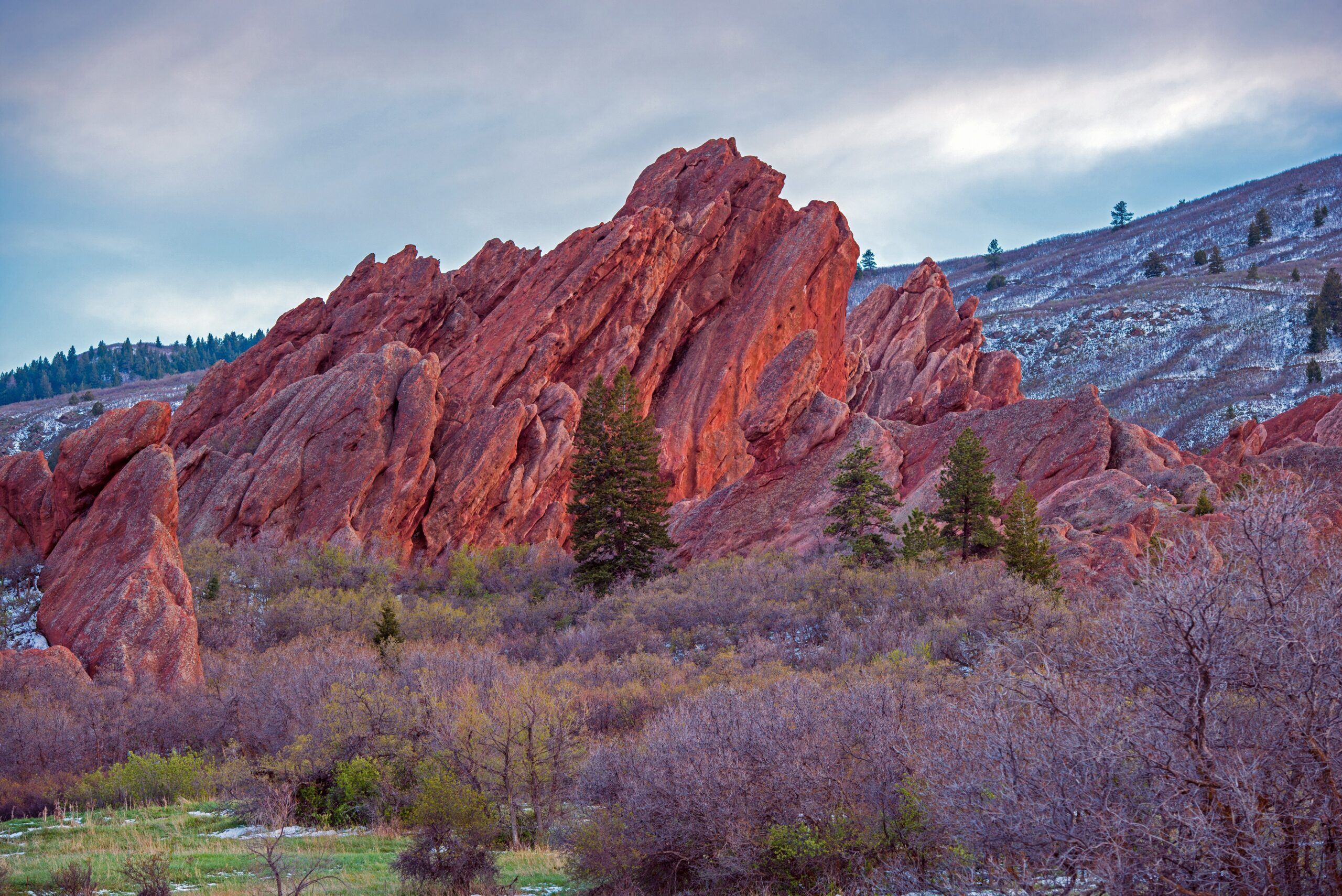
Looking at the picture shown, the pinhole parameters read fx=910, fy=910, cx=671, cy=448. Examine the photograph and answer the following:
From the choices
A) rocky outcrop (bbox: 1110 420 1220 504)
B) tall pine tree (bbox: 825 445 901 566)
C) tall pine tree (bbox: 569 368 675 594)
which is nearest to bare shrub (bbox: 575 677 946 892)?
tall pine tree (bbox: 825 445 901 566)

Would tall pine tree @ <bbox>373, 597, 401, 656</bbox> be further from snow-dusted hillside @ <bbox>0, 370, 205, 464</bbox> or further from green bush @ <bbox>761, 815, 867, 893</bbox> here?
snow-dusted hillside @ <bbox>0, 370, 205, 464</bbox>

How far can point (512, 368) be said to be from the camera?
4681 cm

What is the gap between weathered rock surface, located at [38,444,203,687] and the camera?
25.3 metres

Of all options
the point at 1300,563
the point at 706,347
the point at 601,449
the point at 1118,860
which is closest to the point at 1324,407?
the point at 706,347

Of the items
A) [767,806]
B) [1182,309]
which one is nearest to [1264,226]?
[1182,309]

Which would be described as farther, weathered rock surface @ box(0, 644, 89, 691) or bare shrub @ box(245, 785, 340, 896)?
weathered rock surface @ box(0, 644, 89, 691)

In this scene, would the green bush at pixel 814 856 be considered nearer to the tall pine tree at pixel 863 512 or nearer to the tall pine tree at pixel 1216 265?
the tall pine tree at pixel 863 512

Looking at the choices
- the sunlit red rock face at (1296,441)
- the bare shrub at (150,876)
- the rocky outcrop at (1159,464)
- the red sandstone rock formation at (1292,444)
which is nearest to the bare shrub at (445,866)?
the bare shrub at (150,876)

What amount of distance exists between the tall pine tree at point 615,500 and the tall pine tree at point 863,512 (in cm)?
800

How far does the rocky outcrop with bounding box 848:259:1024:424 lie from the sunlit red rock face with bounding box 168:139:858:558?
18.3 feet

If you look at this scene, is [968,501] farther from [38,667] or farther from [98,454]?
[98,454]

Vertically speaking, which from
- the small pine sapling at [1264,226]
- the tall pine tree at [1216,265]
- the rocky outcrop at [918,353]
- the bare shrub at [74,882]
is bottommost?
the bare shrub at [74,882]

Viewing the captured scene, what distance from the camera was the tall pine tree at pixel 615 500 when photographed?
36.9m

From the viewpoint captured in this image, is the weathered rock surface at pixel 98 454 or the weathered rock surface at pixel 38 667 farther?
the weathered rock surface at pixel 98 454
